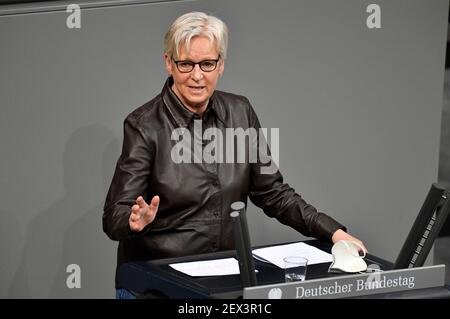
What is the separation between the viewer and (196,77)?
294cm

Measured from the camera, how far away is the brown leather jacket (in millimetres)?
2939

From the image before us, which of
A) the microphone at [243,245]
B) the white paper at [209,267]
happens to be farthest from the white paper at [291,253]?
the microphone at [243,245]

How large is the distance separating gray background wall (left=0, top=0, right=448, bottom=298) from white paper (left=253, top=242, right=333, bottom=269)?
4.05ft

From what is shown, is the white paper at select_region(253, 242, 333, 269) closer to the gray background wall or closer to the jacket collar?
the jacket collar

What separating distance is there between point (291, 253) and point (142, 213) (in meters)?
0.53

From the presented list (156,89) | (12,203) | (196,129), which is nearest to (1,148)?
(12,203)

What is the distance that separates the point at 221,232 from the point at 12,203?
1206 mm

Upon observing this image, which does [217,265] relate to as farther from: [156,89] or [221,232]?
[156,89]

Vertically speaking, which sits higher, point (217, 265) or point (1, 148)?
point (1, 148)

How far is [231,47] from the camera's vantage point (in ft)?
12.7

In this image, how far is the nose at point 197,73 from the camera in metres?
2.93

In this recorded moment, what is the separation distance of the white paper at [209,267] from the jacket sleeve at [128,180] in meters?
0.24

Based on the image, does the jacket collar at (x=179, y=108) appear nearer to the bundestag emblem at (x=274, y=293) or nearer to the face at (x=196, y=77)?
the face at (x=196, y=77)
